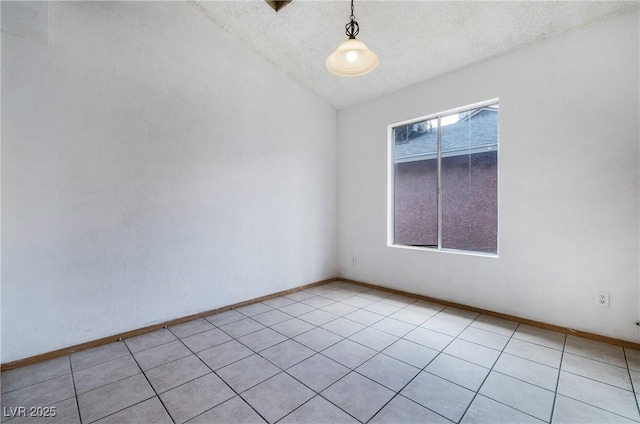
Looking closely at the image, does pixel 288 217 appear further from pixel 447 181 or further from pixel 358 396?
Result: pixel 358 396

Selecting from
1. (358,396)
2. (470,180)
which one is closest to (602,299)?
(470,180)

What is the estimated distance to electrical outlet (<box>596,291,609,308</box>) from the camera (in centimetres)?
254

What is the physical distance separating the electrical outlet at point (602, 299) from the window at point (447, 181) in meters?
0.91

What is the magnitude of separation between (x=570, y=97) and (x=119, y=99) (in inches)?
170

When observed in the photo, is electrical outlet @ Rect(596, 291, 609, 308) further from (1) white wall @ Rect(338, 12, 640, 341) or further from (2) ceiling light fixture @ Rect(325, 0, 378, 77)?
(2) ceiling light fixture @ Rect(325, 0, 378, 77)

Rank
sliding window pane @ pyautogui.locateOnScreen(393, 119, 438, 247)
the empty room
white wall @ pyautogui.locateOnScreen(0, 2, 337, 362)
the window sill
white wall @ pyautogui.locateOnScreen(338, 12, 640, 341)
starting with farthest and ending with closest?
sliding window pane @ pyautogui.locateOnScreen(393, 119, 438, 247), the window sill, white wall @ pyautogui.locateOnScreen(338, 12, 640, 341), white wall @ pyautogui.locateOnScreen(0, 2, 337, 362), the empty room

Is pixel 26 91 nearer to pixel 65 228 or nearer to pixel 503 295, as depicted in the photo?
pixel 65 228

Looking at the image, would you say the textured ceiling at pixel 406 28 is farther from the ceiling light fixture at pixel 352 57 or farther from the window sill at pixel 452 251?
the window sill at pixel 452 251

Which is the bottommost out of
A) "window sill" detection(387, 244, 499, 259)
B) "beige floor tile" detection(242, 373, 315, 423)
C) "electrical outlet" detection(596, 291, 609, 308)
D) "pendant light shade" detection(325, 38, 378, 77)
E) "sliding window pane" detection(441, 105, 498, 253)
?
"beige floor tile" detection(242, 373, 315, 423)

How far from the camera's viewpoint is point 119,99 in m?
2.70

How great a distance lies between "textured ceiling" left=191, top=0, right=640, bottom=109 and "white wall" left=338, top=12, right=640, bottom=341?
18 centimetres

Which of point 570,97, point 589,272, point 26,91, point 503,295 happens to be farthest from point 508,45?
point 26,91

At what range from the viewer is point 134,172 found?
2793mm

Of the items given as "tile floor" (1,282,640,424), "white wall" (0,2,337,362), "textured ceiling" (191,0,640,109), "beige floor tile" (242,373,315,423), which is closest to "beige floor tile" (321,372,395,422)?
"tile floor" (1,282,640,424)
